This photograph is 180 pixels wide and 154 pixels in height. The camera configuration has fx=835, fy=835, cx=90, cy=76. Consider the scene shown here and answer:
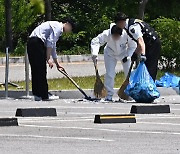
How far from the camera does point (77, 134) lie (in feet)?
31.3

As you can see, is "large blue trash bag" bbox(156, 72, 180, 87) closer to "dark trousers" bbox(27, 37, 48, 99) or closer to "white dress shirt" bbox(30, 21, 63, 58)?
"dark trousers" bbox(27, 37, 48, 99)

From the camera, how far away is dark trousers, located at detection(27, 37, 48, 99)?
580 inches

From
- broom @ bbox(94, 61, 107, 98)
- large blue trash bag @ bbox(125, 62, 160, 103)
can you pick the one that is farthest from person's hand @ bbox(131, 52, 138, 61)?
broom @ bbox(94, 61, 107, 98)

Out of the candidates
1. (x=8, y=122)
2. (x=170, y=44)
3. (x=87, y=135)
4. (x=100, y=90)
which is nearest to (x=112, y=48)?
(x=100, y=90)

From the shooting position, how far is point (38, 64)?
14.9 m

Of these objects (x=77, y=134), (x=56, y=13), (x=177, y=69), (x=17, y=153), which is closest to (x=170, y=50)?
(x=177, y=69)

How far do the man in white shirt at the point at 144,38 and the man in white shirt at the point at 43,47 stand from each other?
3.14 feet

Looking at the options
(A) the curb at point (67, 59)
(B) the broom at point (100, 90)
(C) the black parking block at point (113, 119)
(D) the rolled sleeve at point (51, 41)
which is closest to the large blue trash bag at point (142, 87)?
(B) the broom at point (100, 90)

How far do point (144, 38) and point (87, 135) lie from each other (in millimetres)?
5927

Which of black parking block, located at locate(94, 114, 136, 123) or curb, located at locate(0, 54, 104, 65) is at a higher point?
black parking block, located at locate(94, 114, 136, 123)

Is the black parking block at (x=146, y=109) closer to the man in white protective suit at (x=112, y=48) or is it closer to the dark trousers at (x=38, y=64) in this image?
the man in white protective suit at (x=112, y=48)

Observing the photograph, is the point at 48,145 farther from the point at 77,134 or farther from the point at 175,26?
the point at 175,26

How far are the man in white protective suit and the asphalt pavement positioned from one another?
1798 mm

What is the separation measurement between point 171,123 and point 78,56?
717 inches
